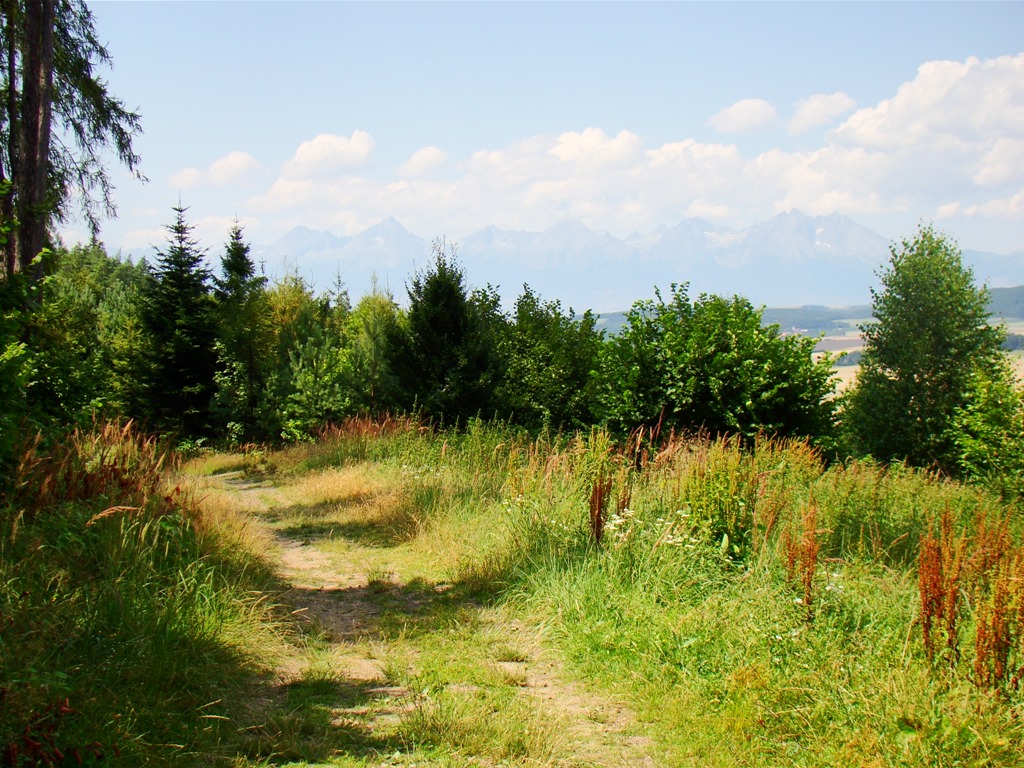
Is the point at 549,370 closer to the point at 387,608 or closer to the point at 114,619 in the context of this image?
the point at 387,608

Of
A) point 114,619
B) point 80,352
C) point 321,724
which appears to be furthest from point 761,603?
point 80,352

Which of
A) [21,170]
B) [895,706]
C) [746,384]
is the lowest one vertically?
[895,706]

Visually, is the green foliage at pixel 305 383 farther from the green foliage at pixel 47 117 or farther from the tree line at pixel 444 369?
the green foliage at pixel 47 117

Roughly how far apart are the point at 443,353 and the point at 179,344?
9.22 meters

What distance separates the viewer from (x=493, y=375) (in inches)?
546

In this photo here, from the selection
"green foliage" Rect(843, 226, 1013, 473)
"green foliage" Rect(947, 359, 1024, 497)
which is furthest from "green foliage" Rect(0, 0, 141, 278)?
"green foliage" Rect(843, 226, 1013, 473)

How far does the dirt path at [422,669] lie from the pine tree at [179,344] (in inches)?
560

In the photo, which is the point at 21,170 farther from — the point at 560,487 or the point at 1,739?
the point at 1,739

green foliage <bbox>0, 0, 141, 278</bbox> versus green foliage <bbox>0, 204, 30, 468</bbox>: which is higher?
green foliage <bbox>0, 0, 141, 278</bbox>

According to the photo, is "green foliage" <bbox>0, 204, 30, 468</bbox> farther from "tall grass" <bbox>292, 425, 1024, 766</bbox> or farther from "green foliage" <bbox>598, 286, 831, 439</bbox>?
"green foliage" <bbox>598, 286, 831, 439</bbox>

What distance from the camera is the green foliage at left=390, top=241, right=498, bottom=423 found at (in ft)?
44.6

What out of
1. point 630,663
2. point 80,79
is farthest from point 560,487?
point 80,79

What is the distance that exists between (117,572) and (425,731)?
224 cm

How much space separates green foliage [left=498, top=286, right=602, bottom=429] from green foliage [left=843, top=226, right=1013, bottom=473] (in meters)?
14.6
